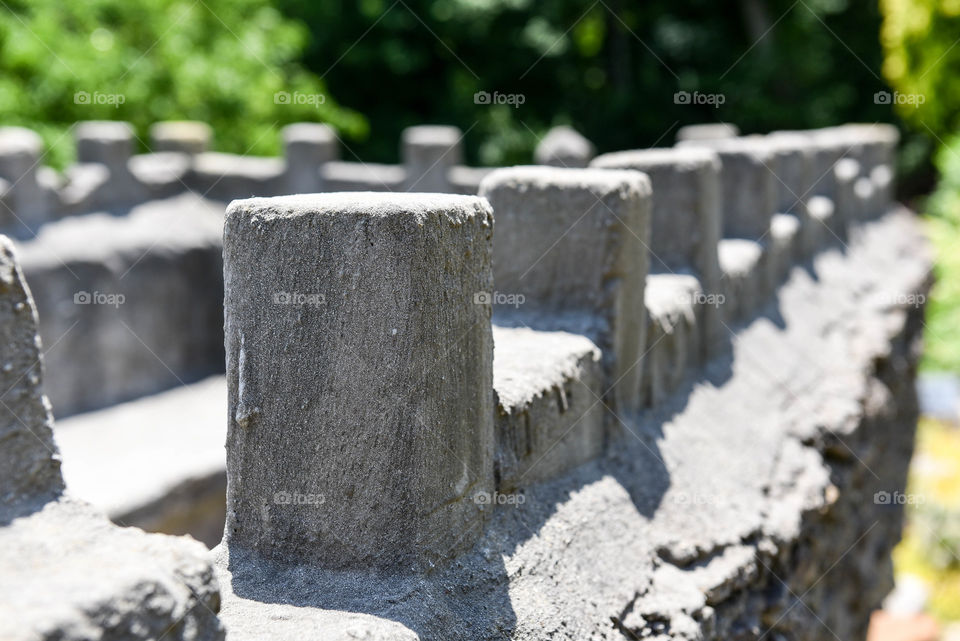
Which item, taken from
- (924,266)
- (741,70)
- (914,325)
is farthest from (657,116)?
(914,325)

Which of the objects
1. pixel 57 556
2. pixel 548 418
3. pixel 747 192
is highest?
pixel 747 192

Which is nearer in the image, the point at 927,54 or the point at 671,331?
the point at 671,331

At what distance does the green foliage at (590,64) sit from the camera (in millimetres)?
16312

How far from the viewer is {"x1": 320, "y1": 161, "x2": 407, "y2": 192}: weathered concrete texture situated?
9.21 metres

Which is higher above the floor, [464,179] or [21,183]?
[464,179]

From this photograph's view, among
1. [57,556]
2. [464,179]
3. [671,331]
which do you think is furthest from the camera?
[464,179]

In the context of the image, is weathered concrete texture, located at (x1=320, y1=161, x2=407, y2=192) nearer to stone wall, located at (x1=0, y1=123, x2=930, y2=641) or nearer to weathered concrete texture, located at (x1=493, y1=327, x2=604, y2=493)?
stone wall, located at (x1=0, y1=123, x2=930, y2=641)

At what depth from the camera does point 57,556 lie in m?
1.59

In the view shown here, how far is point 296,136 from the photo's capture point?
31.7ft

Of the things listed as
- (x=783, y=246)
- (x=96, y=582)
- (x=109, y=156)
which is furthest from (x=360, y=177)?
(x=96, y=582)

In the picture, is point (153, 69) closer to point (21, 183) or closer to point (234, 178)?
point (234, 178)

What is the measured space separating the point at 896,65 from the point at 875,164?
4669mm

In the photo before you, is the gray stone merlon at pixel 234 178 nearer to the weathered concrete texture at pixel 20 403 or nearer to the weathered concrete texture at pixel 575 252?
the weathered concrete texture at pixel 575 252

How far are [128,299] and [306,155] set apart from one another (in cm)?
209
